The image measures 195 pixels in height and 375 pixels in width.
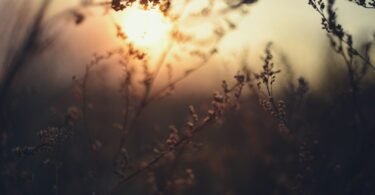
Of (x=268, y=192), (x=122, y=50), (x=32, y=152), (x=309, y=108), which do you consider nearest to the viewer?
(x=32, y=152)

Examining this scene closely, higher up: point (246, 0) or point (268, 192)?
point (246, 0)

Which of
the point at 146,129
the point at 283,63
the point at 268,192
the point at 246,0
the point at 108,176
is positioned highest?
the point at 246,0

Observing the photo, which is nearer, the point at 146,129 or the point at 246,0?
the point at 246,0

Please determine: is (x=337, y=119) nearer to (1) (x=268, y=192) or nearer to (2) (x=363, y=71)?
(1) (x=268, y=192)

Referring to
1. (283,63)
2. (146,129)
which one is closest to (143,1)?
(283,63)

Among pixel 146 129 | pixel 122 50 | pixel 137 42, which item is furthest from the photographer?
pixel 146 129

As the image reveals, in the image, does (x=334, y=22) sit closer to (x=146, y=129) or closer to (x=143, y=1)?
(x=143, y=1)

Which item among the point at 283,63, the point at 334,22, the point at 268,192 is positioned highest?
the point at 334,22

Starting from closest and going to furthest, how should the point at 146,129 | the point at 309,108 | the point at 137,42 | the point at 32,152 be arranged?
the point at 32,152 → the point at 137,42 → the point at 309,108 → the point at 146,129

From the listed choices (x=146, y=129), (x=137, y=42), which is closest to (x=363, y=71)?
(x=137, y=42)
